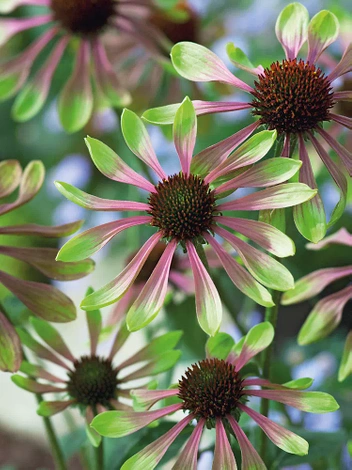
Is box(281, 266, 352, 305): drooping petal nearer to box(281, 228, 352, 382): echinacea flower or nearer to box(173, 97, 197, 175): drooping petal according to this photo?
box(281, 228, 352, 382): echinacea flower

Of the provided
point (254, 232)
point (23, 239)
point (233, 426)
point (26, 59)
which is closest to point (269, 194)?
point (254, 232)

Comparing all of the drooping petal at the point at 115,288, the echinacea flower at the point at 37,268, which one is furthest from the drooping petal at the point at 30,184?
the drooping petal at the point at 115,288

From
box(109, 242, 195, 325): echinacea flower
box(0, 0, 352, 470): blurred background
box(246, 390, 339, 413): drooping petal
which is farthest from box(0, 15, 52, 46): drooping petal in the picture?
box(246, 390, 339, 413): drooping petal

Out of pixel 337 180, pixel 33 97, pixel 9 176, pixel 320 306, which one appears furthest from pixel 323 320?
pixel 33 97

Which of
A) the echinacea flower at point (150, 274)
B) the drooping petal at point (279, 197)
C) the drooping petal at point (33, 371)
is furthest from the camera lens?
the echinacea flower at point (150, 274)

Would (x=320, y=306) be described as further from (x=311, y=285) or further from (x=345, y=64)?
(x=345, y=64)

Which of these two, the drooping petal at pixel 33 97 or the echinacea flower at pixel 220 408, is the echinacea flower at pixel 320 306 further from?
the drooping petal at pixel 33 97

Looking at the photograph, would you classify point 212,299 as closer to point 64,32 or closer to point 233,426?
point 233,426

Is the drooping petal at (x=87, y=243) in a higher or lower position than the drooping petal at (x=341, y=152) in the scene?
lower
